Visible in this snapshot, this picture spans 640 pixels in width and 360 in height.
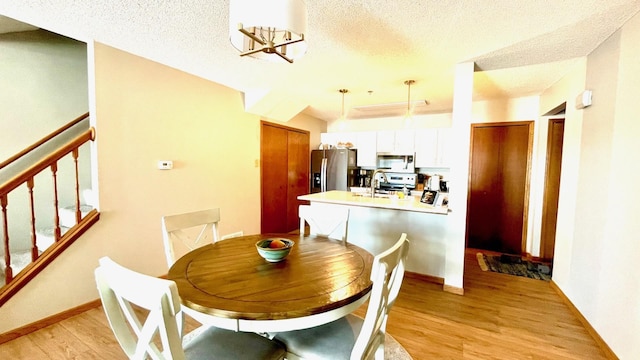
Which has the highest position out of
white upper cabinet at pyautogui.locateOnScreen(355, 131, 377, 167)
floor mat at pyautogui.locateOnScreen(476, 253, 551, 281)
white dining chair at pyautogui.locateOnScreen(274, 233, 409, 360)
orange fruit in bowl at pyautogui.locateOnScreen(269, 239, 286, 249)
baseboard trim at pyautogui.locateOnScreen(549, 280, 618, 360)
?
white upper cabinet at pyautogui.locateOnScreen(355, 131, 377, 167)

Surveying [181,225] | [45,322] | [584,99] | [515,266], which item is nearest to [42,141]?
[45,322]

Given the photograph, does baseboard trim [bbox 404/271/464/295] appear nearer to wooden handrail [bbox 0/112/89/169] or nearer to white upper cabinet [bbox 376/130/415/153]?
white upper cabinet [bbox 376/130/415/153]

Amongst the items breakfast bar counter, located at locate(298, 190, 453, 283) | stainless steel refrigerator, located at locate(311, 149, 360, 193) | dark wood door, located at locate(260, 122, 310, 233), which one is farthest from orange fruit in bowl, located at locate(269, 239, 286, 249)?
stainless steel refrigerator, located at locate(311, 149, 360, 193)

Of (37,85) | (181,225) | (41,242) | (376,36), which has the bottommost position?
(41,242)

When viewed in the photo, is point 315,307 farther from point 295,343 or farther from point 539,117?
point 539,117

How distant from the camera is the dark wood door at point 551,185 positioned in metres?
3.51

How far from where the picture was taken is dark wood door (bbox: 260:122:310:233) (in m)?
4.39

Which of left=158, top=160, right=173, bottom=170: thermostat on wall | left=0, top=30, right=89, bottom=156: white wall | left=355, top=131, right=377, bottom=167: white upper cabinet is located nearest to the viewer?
left=0, top=30, right=89, bottom=156: white wall

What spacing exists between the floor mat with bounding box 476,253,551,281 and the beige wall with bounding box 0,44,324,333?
3605mm

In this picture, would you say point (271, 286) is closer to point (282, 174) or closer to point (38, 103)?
point (38, 103)

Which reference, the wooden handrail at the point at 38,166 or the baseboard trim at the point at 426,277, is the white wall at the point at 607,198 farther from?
the wooden handrail at the point at 38,166

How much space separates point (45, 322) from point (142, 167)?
145cm

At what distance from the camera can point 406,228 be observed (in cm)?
307

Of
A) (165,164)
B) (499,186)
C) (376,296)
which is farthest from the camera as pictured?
(499,186)
